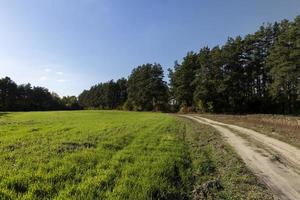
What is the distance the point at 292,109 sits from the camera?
65.8m

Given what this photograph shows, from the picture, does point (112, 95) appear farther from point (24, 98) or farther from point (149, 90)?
point (149, 90)

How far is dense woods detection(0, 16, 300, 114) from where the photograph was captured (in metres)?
56.3

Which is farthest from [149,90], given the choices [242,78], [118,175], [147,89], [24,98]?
[118,175]

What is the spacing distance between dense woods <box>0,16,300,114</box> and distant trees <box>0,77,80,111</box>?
45509 mm

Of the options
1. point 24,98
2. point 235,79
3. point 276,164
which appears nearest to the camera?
point 276,164

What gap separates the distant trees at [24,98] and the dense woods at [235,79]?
45509mm

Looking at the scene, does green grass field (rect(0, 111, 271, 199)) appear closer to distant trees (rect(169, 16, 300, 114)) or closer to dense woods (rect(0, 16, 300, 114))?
dense woods (rect(0, 16, 300, 114))

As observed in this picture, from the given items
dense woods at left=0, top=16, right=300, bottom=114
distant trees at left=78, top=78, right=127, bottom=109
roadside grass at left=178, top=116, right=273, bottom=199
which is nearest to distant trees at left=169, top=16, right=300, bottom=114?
dense woods at left=0, top=16, right=300, bottom=114

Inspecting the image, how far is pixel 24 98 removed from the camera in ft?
460

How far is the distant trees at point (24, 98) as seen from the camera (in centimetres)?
12974

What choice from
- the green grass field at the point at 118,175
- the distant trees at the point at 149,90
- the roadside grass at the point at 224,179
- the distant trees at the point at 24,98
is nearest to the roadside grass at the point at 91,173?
the green grass field at the point at 118,175

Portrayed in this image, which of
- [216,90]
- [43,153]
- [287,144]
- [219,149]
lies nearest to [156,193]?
[43,153]

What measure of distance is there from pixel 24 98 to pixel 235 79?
10270 cm

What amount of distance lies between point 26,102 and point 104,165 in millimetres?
139735
